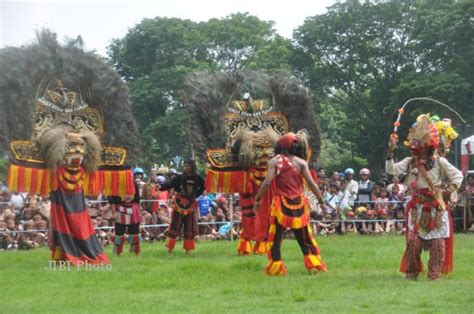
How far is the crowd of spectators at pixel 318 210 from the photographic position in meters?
19.9

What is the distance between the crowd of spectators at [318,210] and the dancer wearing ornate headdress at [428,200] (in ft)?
27.2

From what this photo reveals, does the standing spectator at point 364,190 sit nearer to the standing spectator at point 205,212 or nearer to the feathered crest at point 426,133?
the standing spectator at point 205,212

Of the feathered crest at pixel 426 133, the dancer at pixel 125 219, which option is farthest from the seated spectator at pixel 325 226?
the feathered crest at pixel 426 133

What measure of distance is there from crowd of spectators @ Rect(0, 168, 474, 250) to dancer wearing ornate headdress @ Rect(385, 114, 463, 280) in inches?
326

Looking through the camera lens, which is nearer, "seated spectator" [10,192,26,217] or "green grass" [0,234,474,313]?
"green grass" [0,234,474,313]

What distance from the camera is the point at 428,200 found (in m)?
11.9

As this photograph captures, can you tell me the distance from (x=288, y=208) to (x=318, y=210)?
9660mm

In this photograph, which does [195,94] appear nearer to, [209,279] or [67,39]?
[67,39]

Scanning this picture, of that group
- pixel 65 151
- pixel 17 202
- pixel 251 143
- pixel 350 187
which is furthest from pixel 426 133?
pixel 350 187

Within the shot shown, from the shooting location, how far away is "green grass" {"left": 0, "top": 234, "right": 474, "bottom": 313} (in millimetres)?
9695

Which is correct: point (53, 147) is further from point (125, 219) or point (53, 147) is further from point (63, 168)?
point (125, 219)

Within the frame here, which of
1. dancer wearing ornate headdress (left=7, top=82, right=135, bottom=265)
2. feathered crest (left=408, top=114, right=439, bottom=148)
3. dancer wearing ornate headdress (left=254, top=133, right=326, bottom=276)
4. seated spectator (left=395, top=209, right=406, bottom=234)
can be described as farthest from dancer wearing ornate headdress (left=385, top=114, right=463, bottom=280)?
seated spectator (left=395, top=209, right=406, bottom=234)

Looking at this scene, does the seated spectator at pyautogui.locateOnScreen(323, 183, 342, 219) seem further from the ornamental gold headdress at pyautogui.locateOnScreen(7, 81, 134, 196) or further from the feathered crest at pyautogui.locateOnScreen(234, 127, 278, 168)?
the ornamental gold headdress at pyautogui.locateOnScreen(7, 81, 134, 196)

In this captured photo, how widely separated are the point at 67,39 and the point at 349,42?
92.6 ft
